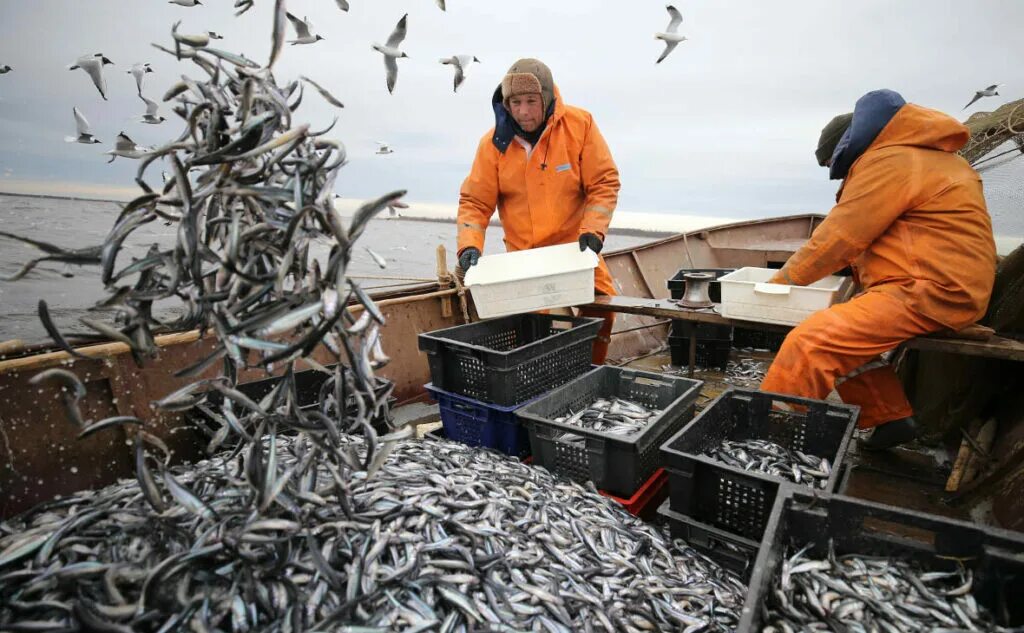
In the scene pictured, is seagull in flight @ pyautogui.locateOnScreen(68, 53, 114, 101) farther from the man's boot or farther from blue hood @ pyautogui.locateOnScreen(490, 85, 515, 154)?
the man's boot

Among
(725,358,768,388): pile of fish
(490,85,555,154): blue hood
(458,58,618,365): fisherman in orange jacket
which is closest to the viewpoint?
(458,58,618,365): fisherman in orange jacket

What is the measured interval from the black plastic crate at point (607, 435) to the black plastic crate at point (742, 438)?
24 cm

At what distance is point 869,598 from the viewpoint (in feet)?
6.48

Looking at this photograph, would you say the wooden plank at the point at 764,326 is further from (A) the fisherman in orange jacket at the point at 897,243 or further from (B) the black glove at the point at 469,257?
(B) the black glove at the point at 469,257

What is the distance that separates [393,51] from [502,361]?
6.93ft

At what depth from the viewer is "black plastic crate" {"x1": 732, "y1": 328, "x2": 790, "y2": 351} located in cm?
738

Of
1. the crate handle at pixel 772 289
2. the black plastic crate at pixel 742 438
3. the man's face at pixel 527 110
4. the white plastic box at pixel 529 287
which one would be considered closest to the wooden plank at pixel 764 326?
the crate handle at pixel 772 289

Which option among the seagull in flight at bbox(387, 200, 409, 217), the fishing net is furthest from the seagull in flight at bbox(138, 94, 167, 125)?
the fishing net

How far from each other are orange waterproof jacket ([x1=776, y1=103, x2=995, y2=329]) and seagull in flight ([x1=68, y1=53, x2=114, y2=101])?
475 centimetres

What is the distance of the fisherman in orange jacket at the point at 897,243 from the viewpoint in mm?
3408

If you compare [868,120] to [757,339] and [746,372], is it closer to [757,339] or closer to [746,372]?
[746,372]

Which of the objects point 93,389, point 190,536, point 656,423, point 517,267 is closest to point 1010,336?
point 656,423

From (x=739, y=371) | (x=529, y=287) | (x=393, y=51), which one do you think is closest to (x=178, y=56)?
(x=393, y=51)

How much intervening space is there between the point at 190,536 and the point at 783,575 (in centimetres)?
233
